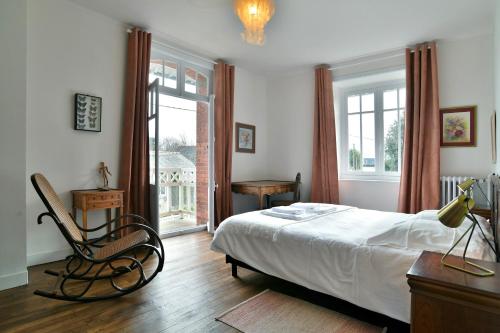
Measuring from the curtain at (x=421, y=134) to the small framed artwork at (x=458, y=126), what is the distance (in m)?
0.16

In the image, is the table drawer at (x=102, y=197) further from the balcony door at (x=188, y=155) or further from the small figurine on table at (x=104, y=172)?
the balcony door at (x=188, y=155)

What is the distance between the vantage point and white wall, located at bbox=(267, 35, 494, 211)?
12.4ft

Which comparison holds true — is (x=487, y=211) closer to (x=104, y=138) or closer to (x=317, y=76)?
(x=317, y=76)

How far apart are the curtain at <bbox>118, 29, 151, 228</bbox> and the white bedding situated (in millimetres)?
1504

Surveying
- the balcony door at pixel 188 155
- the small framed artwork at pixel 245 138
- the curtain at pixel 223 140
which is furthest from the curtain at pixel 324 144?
the balcony door at pixel 188 155

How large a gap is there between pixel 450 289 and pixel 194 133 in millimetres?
5135

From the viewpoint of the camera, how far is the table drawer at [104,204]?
3.08 meters

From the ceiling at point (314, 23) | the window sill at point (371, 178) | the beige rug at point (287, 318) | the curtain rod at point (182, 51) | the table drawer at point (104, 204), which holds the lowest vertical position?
the beige rug at point (287, 318)

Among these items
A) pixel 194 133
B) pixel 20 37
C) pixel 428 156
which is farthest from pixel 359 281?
pixel 194 133

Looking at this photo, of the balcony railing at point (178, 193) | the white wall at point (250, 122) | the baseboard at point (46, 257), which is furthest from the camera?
the balcony railing at point (178, 193)

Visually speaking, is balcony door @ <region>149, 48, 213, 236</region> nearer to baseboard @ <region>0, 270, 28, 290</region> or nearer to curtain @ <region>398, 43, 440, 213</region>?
baseboard @ <region>0, 270, 28, 290</region>

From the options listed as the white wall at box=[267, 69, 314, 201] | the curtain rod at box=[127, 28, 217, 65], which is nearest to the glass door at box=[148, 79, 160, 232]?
the curtain rod at box=[127, 28, 217, 65]

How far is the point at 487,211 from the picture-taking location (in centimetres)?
271

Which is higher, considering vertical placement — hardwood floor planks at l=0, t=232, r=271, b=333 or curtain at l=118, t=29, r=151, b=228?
curtain at l=118, t=29, r=151, b=228
